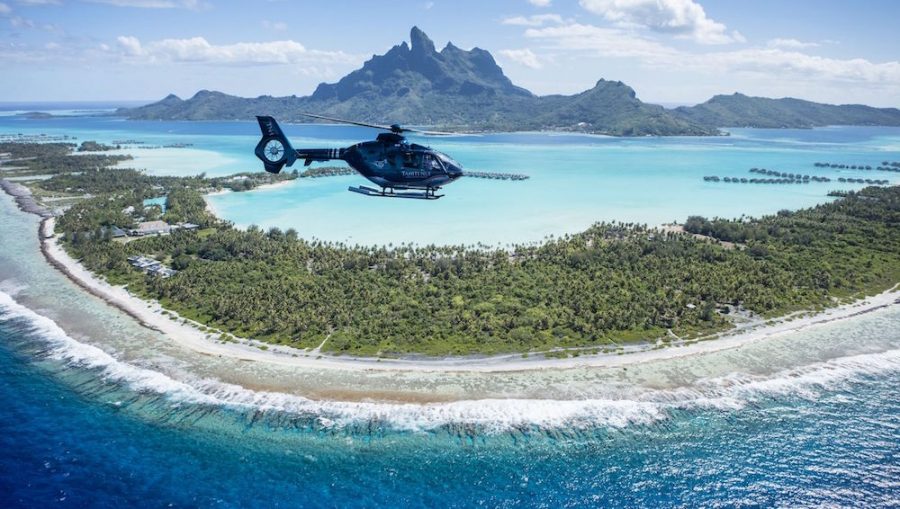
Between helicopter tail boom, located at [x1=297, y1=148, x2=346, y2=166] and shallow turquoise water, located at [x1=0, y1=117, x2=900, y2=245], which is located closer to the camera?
helicopter tail boom, located at [x1=297, y1=148, x2=346, y2=166]

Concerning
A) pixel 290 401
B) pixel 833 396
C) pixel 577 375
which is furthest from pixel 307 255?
pixel 833 396

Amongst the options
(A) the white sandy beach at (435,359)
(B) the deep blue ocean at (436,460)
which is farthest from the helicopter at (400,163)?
(B) the deep blue ocean at (436,460)

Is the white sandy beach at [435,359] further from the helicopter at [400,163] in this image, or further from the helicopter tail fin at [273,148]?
the helicopter tail fin at [273,148]

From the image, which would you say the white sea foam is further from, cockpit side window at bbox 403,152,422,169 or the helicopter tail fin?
the helicopter tail fin

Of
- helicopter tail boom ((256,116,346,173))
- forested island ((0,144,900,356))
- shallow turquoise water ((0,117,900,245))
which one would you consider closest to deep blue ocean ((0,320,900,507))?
forested island ((0,144,900,356))

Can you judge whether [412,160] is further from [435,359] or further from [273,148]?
[435,359]

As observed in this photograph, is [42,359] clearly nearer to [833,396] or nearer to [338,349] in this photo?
[338,349]
